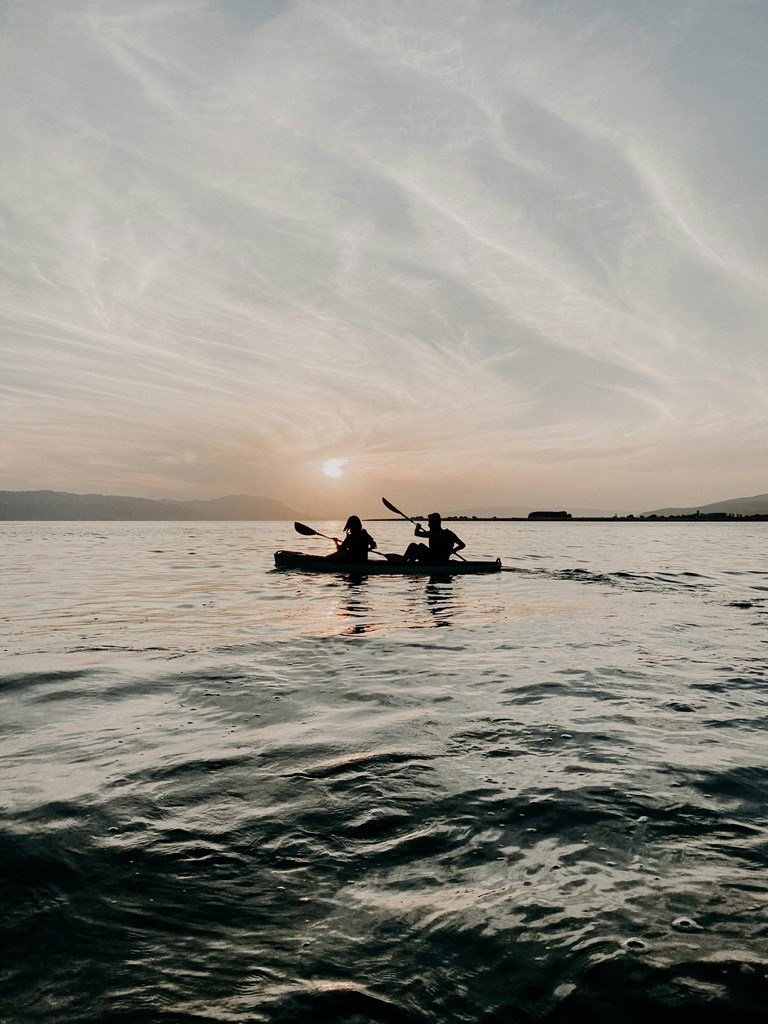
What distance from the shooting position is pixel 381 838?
200 inches

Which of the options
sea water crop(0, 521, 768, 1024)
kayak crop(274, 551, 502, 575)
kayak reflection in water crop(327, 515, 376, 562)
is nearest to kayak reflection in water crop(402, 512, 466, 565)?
kayak crop(274, 551, 502, 575)

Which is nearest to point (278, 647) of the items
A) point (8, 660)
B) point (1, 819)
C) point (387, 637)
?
point (387, 637)

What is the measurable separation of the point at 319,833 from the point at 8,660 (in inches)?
370

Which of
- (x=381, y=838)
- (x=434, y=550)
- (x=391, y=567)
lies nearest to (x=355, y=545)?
(x=391, y=567)

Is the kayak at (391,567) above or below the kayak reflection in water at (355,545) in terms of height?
below

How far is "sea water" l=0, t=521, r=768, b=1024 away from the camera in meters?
3.44

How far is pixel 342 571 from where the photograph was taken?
91.7ft

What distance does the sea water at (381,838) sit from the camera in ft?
11.3

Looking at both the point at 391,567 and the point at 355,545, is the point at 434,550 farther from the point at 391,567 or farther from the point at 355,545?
the point at 355,545

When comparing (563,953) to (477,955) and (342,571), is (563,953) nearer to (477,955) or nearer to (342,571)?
(477,955)

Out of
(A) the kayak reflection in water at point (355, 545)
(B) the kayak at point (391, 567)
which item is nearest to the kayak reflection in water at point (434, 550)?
(B) the kayak at point (391, 567)

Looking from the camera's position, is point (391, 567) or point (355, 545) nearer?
point (391, 567)

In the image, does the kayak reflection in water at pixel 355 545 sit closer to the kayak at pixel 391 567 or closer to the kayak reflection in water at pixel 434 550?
the kayak at pixel 391 567

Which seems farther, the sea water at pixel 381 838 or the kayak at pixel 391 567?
the kayak at pixel 391 567
